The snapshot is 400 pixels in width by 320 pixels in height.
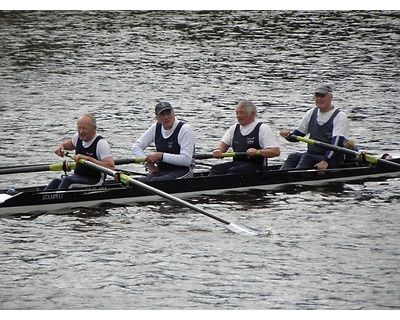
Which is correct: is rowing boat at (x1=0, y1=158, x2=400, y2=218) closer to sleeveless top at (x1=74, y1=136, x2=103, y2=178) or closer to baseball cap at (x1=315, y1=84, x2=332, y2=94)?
sleeveless top at (x1=74, y1=136, x2=103, y2=178)

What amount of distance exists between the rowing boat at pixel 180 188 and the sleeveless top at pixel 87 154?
0.23 m

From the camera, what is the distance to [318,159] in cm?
1638

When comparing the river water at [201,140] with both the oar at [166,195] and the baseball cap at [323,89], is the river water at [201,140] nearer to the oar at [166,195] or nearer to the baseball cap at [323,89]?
the oar at [166,195]

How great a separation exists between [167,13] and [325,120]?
1924 cm

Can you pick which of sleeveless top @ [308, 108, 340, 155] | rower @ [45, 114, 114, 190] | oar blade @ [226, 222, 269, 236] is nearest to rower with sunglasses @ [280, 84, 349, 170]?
sleeveless top @ [308, 108, 340, 155]

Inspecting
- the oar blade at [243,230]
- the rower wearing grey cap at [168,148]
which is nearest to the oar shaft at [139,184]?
the oar blade at [243,230]

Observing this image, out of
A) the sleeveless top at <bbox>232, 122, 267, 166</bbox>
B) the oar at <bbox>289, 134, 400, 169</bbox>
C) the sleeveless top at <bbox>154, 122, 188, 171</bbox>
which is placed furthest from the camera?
the oar at <bbox>289, 134, 400, 169</bbox>

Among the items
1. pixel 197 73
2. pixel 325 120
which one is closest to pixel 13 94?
pixel 197 73

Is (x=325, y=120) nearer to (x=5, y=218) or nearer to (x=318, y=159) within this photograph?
(x=318, y=159)

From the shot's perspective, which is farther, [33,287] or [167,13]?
[167,13]

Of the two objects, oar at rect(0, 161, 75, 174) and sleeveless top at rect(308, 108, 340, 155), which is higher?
sleeveless top at rect(308, 108, 340, 155)

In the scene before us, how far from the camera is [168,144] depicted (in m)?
15.3

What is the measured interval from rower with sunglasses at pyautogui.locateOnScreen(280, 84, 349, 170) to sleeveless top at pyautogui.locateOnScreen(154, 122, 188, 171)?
1994mm

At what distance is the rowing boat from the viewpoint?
14.6 meters
